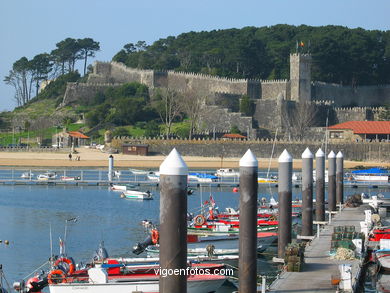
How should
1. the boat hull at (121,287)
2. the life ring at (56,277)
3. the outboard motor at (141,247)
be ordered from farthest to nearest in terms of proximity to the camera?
the outboard motor at (141,247)
the life ring at (56,277)
the boat hull at (121,287)

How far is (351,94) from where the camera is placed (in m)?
112

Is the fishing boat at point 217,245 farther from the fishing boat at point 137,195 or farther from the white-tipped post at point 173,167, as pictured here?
the fishing boat at point 137,195

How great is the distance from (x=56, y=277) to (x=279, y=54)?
98445mm

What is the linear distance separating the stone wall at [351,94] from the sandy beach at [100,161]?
61.9ft

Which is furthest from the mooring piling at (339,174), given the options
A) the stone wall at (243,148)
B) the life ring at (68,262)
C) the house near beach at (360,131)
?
the house near beach at (360,131)

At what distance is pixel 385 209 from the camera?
4231 centimetres

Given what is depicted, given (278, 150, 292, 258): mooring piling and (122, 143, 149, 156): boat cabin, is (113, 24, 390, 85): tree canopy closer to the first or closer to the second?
(122, 143, 149, 156): boat cabin

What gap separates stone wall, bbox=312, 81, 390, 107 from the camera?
106688 mm

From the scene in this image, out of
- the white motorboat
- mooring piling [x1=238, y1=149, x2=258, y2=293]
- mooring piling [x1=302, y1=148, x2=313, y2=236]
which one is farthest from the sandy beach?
mooring piling [x1=238, y1=149, x2=258, y2=293]

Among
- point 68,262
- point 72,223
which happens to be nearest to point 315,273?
point 68,262

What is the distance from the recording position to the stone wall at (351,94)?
10669 centimetres

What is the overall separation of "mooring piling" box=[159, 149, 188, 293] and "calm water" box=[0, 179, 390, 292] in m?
14.4

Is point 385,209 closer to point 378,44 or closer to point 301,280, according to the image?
point 301,280

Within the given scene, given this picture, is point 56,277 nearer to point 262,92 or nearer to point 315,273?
point 315,273
